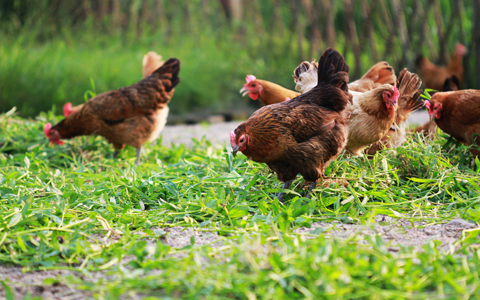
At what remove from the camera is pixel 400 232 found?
1993 millimetres

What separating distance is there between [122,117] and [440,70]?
193 inches

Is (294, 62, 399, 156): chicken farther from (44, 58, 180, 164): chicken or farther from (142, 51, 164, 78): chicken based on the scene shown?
(142, 51, 164, 78): chicken

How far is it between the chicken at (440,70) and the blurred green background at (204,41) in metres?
0.18

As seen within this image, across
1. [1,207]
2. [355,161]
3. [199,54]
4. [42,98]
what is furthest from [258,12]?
[1,207]

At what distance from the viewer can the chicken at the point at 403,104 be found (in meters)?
3.15

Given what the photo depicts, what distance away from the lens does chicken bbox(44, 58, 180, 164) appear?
4.07 meters

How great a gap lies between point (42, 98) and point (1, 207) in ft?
15.8

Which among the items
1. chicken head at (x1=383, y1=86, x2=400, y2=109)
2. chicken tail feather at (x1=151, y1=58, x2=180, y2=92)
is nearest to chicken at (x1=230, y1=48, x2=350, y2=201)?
chicken head at (x1=383, y1=86, x2=400, y2=109)

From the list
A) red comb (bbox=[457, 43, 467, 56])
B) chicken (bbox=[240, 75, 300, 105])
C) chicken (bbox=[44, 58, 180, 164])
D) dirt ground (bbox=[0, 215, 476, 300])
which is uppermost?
red comb (bbox=[457, 43, 467, 56])

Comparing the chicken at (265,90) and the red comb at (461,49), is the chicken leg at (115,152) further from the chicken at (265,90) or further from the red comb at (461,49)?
the red comb at (461,49)

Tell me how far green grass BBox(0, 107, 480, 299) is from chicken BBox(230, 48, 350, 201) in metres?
0.18

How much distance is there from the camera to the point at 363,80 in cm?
354

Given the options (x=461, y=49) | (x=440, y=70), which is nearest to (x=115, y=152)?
(x=440, y=70)

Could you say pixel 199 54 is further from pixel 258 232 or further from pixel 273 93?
pixel 258 232
